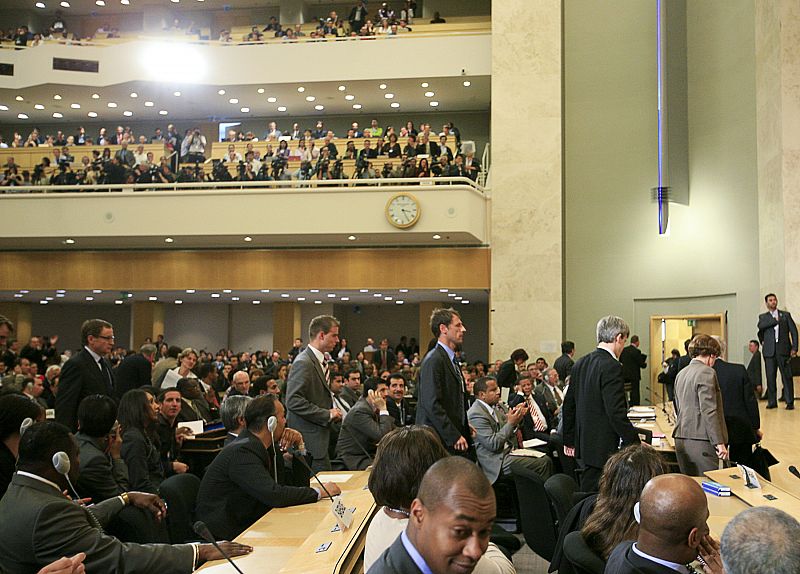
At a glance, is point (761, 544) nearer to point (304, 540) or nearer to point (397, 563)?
point (397, 563)

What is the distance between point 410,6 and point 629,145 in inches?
339

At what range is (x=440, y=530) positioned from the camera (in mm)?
1729

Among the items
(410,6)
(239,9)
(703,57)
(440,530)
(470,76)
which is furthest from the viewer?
(239,9)

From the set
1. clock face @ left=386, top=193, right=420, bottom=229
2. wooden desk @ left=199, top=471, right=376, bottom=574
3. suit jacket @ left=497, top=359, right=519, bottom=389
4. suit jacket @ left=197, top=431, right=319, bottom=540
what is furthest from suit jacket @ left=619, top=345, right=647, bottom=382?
suit jacket @ left=197, top=431, right=319, bottom=540

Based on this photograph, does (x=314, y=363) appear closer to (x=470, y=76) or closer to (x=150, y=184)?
(x=150, y=184)

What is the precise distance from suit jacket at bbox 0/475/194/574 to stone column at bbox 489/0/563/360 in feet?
46.8

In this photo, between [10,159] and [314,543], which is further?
[10,159]

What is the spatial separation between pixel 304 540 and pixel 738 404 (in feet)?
14.8

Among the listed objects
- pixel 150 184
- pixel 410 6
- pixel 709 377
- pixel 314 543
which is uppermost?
pixel 410 6

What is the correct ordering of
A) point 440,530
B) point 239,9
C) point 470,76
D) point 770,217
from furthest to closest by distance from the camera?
1. point 239,9
2. point 470,76
3. point 770,217
4. point 440,530

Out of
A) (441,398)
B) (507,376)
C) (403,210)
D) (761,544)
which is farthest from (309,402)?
(403,210)

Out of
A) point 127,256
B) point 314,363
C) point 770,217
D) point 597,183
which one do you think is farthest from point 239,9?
point 314,363

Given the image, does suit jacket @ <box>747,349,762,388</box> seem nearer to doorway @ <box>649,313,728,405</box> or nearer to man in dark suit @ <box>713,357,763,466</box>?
doorway @ <box>649,313,728,405</box>

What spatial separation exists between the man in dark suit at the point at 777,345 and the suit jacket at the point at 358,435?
7319 millimetres
